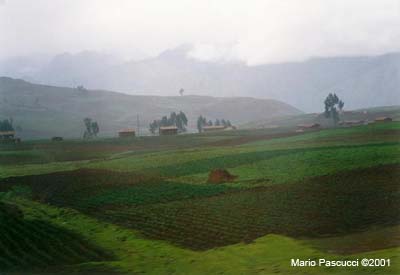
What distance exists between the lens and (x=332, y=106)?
928cm

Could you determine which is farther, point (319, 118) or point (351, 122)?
point (351, 122)

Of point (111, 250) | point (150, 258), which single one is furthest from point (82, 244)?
point (150, 258)

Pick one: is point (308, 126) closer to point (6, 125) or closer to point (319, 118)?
point (319, 118)

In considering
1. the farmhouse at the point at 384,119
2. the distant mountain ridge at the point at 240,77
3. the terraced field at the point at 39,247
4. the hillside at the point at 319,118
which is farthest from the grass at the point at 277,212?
the distant mountain ridge at the point at 240,77

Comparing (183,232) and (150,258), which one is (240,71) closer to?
(183,232)

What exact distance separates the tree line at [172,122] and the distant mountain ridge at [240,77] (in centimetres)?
53

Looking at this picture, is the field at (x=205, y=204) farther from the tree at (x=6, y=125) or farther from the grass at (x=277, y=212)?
the tree at (x=6, y=125)

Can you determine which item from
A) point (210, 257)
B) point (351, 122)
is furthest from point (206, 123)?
point (210, 257)

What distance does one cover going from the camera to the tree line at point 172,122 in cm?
974

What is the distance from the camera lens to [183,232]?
26.3 feet

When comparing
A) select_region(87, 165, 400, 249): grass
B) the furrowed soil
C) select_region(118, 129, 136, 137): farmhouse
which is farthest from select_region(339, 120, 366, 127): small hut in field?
select_region(118, 129, 136, 137): farmhouse

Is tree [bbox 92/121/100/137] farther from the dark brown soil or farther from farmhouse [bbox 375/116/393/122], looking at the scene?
farmhouse [bbox 375/116/393/122]

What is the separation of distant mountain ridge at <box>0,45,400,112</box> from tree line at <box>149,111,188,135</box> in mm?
532

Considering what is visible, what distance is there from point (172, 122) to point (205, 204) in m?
2.13
